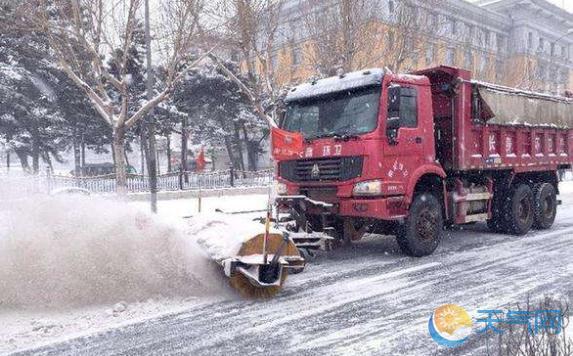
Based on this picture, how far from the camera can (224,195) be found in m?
23.0

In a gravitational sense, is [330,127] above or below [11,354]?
above

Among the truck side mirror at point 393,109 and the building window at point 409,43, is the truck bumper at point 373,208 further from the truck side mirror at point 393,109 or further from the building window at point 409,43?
the building window at point 409,43

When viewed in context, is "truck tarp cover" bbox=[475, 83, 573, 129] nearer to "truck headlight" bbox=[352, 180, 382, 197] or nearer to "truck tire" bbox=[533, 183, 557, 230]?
"truck tire" bbox=[533, 183, 557, 230]

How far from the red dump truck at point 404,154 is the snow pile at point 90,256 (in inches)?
91.4

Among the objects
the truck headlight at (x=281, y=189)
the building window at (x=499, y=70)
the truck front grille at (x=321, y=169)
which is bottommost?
the truck headlight at (x=281, y=189)

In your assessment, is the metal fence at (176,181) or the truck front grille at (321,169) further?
the metal fence at (176,181)

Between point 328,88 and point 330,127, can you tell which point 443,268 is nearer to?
point 330,127

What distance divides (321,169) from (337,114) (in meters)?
0.88

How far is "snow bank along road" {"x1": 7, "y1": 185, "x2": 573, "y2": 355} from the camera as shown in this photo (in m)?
4.30

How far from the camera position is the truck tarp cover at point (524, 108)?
8.95 metres

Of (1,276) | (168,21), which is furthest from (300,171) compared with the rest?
(168,21)

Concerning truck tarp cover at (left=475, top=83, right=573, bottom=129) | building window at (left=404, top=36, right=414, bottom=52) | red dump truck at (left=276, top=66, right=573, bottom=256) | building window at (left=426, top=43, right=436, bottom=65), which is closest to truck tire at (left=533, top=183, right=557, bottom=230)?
red dump truck at (left=276, top=66, right=573, bottom=256)

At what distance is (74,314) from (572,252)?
24.1 feet

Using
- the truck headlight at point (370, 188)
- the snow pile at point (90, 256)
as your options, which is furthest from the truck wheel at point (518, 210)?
the snow pile at point (90, 256)
